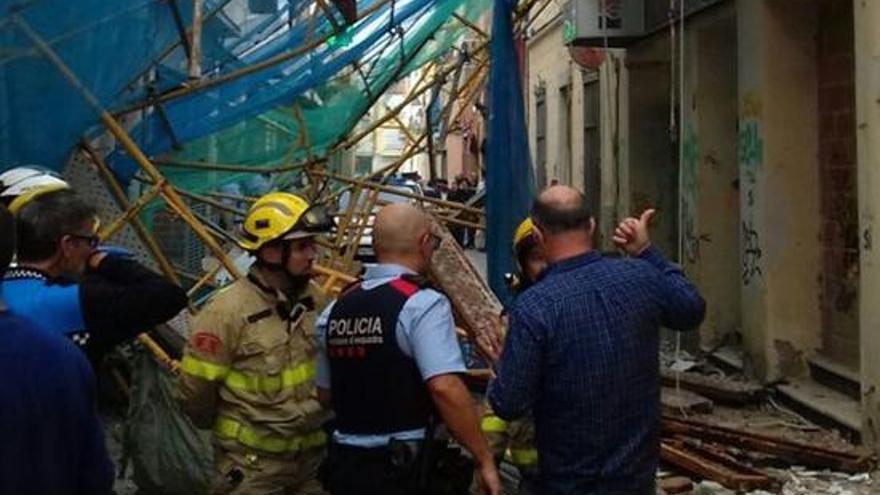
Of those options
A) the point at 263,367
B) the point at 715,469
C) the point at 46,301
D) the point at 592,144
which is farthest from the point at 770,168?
the point at 592,144

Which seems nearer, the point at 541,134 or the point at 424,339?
the point at 424,339

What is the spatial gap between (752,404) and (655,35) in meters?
4.69

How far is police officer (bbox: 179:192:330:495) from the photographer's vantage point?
3.86 metres

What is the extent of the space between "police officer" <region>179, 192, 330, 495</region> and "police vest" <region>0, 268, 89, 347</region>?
0.59m

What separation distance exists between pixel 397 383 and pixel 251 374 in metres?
0.72

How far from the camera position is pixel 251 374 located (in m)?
3.89

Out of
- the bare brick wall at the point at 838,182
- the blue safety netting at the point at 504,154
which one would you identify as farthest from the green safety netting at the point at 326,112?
the bare brick wall at the point at 838,182

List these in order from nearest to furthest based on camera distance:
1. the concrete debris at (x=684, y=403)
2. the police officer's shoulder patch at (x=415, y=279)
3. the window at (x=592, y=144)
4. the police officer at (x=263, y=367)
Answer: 1. the police officer's shoulder patch at (x=415, y=279)
2. the police officer at (x=263, y=367)
3. the concrete debris at (x=684, y=403)
4. the window at (x=592, y=144)

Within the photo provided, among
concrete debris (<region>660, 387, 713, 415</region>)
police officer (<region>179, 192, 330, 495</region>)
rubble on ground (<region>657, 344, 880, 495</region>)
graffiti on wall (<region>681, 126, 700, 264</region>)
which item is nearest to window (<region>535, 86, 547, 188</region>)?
graffiti on wall (<region>681, 126, 700, 264</region>)

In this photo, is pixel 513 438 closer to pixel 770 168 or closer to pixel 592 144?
pixel 770 168

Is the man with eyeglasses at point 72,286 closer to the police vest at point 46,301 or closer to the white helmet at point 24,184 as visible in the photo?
the police vest at point 46,301

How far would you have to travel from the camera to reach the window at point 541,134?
18.6m

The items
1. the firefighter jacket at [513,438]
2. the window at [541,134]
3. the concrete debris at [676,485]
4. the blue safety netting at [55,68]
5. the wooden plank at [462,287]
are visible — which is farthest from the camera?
the window at [541,134]

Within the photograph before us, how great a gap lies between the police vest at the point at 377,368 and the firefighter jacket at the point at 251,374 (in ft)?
1.57
